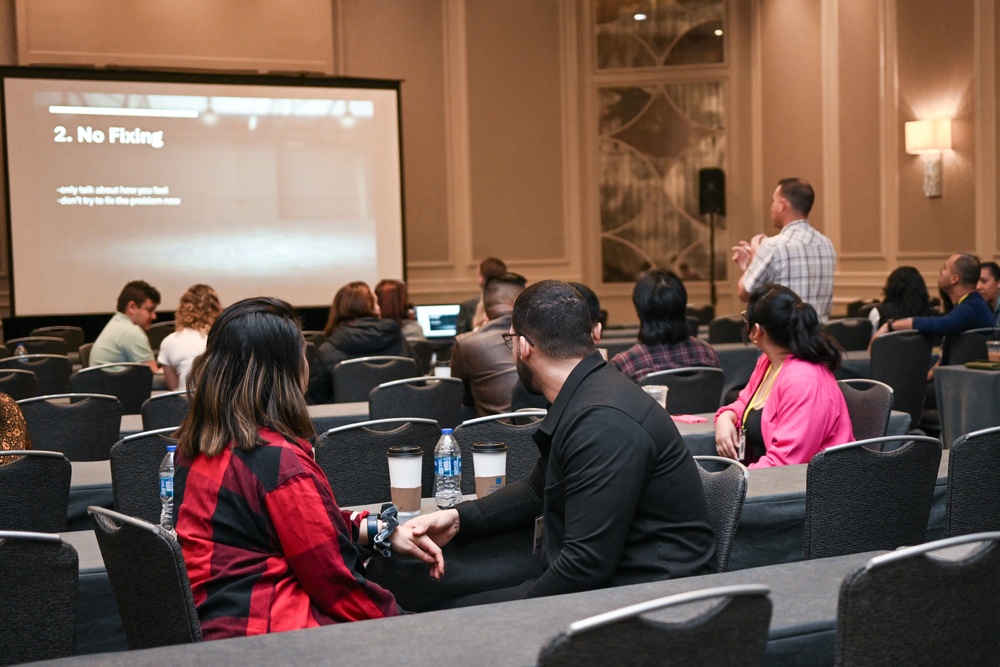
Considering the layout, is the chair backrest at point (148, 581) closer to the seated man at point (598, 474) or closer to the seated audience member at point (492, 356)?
the seated man at point (598, 474)

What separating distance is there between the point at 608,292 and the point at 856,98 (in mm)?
3280

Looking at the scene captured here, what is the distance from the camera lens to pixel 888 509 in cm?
260

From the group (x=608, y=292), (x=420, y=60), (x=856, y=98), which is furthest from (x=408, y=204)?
(x=856, y=98)

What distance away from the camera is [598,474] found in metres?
2.08

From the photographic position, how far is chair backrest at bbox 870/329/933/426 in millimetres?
5883

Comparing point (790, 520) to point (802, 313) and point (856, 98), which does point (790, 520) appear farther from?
point (856, 98)

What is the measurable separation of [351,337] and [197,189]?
4.79 m

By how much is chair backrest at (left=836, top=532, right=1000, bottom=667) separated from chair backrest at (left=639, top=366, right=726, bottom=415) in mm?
2846

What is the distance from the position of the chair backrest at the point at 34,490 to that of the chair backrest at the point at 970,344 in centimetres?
486

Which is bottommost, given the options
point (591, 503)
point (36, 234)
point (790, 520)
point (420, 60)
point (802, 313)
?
point (790, 520)

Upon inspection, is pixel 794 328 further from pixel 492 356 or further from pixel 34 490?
pixel 34 490

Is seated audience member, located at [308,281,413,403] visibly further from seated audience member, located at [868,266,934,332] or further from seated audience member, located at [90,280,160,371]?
seated audience member, located at [868,266,934,332]

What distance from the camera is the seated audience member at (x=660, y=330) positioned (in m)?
4.48

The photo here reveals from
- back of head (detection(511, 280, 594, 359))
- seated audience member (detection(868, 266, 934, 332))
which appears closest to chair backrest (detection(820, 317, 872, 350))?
seated audience member (detection(868, 266, 934, 332))
